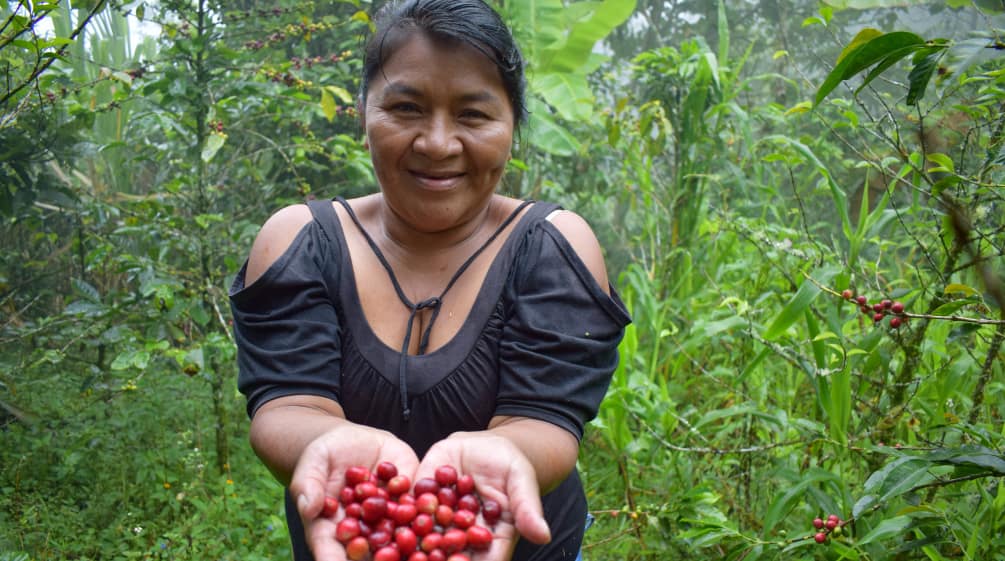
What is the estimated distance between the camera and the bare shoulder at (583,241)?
4.50 feet

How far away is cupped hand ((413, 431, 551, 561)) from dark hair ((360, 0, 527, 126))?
24.1 inches

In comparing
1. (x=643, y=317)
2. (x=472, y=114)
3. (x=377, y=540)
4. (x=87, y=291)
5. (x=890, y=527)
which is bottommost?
(x=643, y=317)

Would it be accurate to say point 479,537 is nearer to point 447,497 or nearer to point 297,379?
point 447,497

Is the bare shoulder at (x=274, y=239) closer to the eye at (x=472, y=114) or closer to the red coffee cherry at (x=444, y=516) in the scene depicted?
the eye at (x=472, y=114)

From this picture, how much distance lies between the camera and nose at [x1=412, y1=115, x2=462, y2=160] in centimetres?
128

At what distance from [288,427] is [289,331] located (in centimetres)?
17

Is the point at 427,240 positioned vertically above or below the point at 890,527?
above

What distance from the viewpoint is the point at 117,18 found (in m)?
3.79

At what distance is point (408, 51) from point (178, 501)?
179cm

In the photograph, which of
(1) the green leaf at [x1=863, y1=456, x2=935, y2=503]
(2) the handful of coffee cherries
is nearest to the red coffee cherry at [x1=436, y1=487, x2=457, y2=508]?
(2) the handful of coffee cherries

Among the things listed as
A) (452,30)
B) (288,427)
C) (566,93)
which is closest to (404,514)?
(288,427)

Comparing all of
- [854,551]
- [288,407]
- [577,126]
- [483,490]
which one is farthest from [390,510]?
[577,126]

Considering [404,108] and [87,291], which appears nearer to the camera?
[404,108]

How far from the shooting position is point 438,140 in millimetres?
1278
